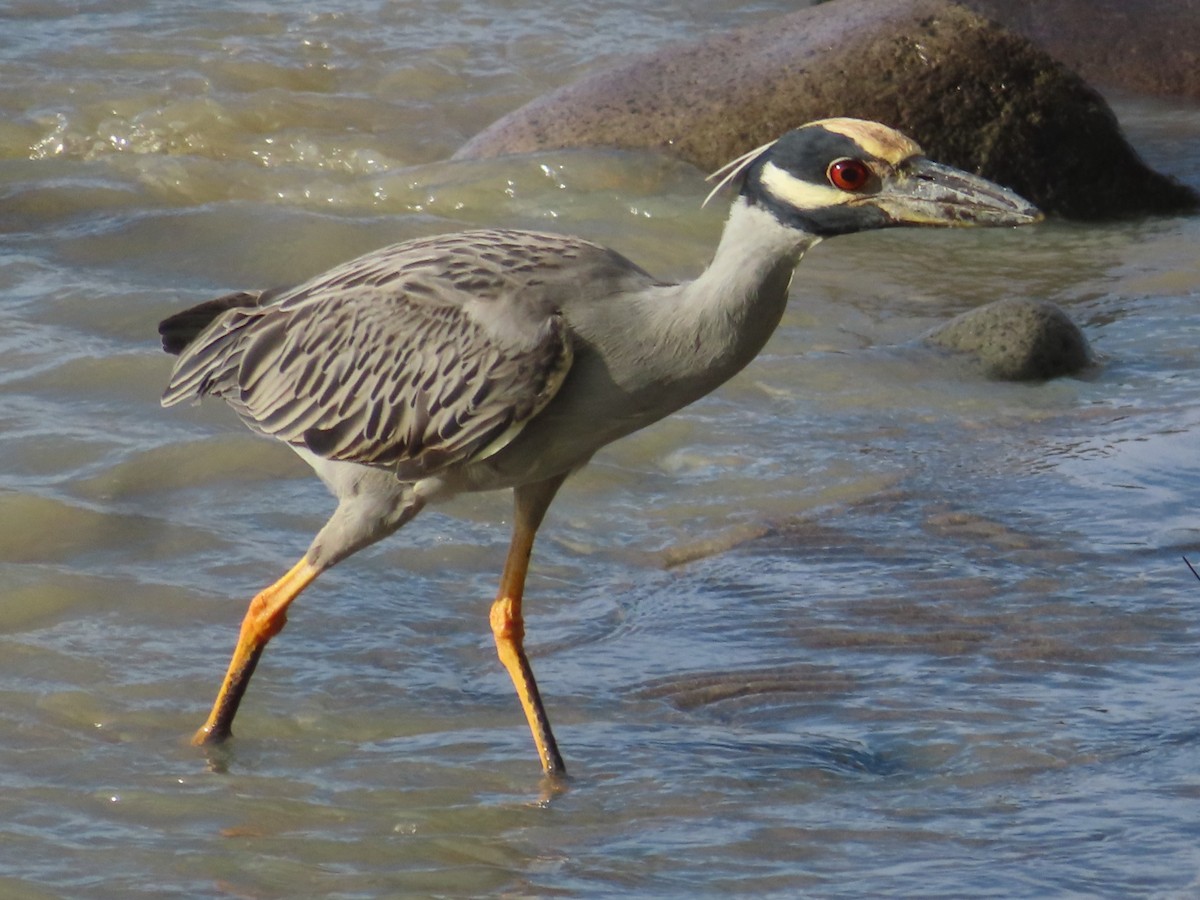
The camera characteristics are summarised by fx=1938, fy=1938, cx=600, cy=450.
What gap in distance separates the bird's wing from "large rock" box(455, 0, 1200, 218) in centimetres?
583

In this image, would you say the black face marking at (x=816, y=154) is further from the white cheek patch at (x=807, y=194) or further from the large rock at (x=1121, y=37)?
the large rock at (x=1121, y=37)

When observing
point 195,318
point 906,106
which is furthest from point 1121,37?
point 195,318

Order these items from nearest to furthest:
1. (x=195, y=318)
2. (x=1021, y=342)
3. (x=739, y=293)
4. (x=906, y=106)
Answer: (x=739, y=293)
(x=195, y=318)
(x=1021, y=342)
(x=906, y=106)

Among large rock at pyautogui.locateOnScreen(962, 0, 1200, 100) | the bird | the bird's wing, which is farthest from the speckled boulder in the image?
large rock at pyautogui.locateOnScreen(962, 0, 1200, 100)

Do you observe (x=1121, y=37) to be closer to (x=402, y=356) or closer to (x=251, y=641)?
(x=402, y=356)

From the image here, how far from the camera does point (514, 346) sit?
4.98 meters

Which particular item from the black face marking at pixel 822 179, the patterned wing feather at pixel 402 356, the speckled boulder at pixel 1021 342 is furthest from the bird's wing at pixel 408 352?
the speckled boulder at pixel 1021 342

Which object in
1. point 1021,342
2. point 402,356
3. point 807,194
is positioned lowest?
point 1021,342

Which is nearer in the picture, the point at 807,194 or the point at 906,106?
the point at 807,194

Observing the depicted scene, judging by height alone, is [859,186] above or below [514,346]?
above

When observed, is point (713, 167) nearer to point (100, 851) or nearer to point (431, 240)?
point (431, 240)

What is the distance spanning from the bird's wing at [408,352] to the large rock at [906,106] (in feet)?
19.1

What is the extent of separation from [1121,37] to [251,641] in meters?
10.9

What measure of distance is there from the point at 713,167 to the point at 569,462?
6.37m
